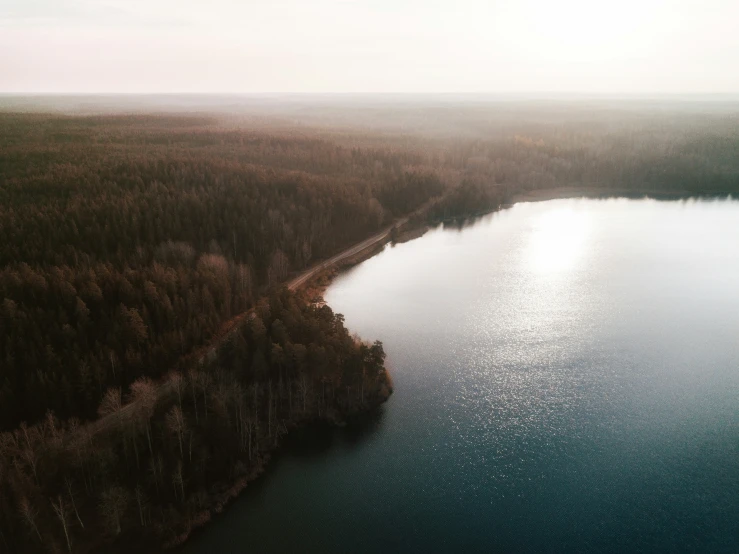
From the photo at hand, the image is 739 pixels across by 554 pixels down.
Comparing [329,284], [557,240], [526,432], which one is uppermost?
[557,240]

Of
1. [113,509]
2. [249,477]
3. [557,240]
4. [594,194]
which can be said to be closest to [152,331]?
[249,477]

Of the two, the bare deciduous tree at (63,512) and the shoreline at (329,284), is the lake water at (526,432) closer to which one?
the shoreline at (329,284)

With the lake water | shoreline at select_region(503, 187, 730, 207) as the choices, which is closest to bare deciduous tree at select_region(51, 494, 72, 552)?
Result: the lake water

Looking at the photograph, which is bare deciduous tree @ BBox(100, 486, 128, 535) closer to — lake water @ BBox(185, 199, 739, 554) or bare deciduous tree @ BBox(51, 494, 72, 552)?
bare deciduous tree @ BBox(51, 494, 72, 552)

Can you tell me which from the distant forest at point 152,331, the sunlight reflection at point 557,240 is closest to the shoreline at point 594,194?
the sunlight reflection at point 557,240

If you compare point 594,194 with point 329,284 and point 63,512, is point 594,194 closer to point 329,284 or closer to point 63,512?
point 329,284

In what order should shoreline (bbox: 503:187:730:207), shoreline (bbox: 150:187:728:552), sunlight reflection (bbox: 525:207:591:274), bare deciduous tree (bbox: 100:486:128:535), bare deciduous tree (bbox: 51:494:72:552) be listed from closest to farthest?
bare deciduous tree (bbox: 51:494:72:552) → bare deciduous tree (bbox: 100:486:128:535) → shoreline (bbox: 150:187:728:552) → sunlight reflection (bbox: 525:207:591:274) → shoreline (bbox: 503:187:730:207)
